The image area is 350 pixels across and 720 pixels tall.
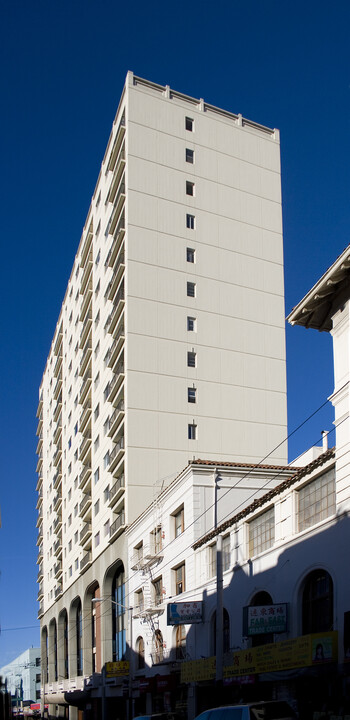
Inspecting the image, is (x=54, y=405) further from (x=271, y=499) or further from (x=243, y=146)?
(x=271, y=499)

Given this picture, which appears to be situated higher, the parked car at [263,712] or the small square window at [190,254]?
the small square window at [190,254]

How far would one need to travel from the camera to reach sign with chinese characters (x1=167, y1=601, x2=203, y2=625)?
127ft

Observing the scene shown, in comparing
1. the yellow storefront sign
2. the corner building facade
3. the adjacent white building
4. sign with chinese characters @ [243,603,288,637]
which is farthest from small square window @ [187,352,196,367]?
sign with chinese characters @ [243,603,288,637]

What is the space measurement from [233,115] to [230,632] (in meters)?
47.4

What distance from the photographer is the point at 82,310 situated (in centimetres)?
8188

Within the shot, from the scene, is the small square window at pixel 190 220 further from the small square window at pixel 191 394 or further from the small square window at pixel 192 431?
the small square window at pixel 192 431

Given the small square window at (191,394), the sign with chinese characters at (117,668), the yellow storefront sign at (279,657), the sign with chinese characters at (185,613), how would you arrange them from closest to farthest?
1. the yellow storefront sign at (279,657)
2. the sign with chinese characters at (185,613)
3. the sign with chinese characters at (117,668)
4. the small square window at (191,394)

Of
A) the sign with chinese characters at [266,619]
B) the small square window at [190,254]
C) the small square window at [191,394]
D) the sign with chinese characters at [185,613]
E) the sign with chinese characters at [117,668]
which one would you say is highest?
the small square window at [190,254]

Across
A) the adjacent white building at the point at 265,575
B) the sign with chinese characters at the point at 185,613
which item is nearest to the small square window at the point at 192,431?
the adjacent white building at the point at 265,575

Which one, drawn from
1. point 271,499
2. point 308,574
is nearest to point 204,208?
point 271,499

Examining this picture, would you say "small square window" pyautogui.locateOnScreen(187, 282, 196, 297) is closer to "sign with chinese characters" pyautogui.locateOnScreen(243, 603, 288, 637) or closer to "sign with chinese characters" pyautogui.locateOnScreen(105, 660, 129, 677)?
"sign with chinese characters" pyautogui.locateOnScreen(105, 660, 129, 677)

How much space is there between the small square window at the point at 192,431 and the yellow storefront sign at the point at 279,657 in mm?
23462

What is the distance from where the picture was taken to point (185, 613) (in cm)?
3916

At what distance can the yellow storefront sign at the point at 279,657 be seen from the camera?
26.5m
